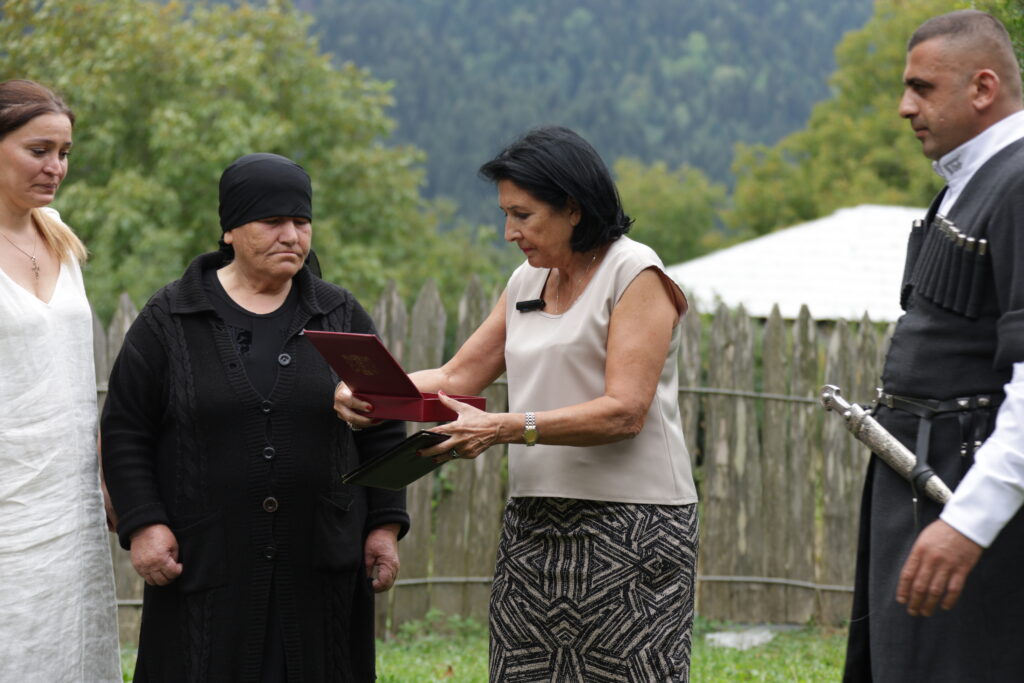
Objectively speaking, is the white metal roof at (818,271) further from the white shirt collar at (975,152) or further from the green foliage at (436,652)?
the white shirt collar at (975,152)

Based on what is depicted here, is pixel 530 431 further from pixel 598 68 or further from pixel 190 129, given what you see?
pixel 598 68

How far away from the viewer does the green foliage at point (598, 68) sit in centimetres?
6481

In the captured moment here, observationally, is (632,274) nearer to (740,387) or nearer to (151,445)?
(151,445)

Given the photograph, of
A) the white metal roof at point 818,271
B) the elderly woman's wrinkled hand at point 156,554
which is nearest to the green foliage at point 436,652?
the elderly woman's wrinkled hand at point 156,554

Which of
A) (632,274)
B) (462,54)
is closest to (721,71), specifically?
(462,54)

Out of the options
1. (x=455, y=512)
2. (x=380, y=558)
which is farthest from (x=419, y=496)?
(x=380, y=558)

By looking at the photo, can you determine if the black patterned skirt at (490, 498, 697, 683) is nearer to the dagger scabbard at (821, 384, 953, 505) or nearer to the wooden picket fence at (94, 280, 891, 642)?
the dagger scabbard at (821, 384, 953, 505)

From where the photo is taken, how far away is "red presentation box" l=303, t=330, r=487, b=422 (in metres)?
3.10

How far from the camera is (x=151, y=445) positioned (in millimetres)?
3623

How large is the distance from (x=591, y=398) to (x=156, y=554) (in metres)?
1.28

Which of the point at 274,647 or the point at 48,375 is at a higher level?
the point at 48,375

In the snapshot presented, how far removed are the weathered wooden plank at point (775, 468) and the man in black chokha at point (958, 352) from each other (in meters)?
5.01

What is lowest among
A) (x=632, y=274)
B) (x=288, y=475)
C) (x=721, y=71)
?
(x=288, y=475)

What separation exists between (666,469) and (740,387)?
14.8 ft
